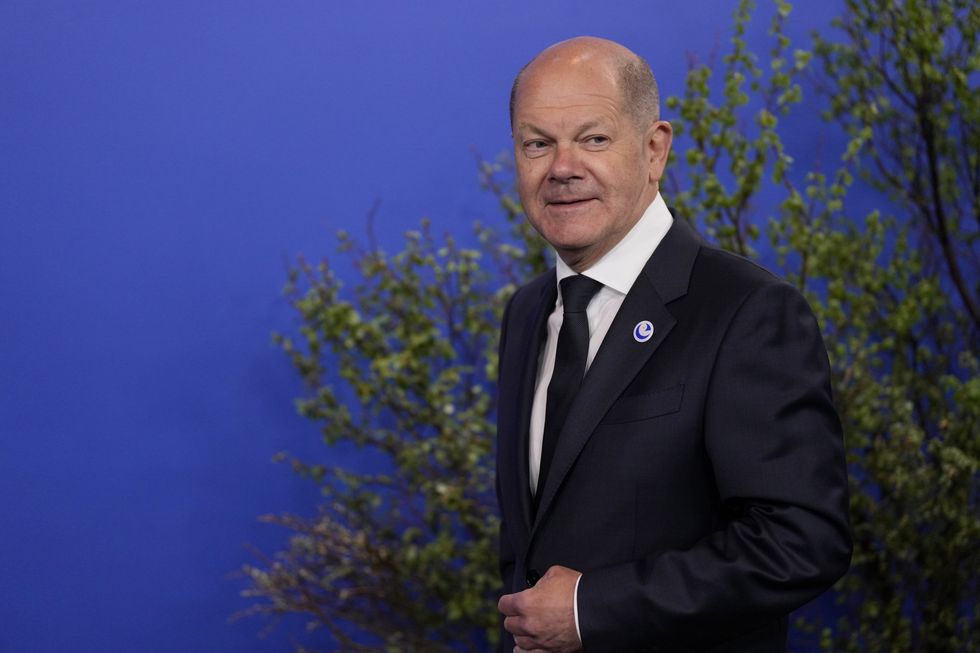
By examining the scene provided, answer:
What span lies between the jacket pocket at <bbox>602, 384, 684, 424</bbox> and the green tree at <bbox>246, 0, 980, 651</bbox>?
154cm

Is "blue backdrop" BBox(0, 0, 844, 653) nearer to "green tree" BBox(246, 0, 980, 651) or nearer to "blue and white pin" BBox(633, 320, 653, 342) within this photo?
"green tree" BBox(246, 0, 980, 651)

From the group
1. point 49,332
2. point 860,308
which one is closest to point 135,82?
point 49,332

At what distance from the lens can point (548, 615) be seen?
5.39 ft

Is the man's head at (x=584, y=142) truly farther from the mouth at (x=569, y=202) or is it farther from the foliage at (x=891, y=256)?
the foliage at (x=891, y=256)

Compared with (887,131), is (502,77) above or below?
above

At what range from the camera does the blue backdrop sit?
3.69m

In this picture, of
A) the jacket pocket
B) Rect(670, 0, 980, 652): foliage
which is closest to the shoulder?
the jacket pocket

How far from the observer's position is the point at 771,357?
1.63 meters

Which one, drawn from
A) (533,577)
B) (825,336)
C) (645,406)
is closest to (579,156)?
(645,406)

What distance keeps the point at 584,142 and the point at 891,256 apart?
88.2 inches

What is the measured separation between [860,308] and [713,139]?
60 centimetres

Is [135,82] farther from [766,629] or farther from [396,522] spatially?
[766,629]

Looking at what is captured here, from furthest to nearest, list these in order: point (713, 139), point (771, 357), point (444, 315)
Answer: point (444, 315) → point (713, 139) → point (771, 357)

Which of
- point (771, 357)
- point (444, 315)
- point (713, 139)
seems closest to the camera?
point (771, 357)
